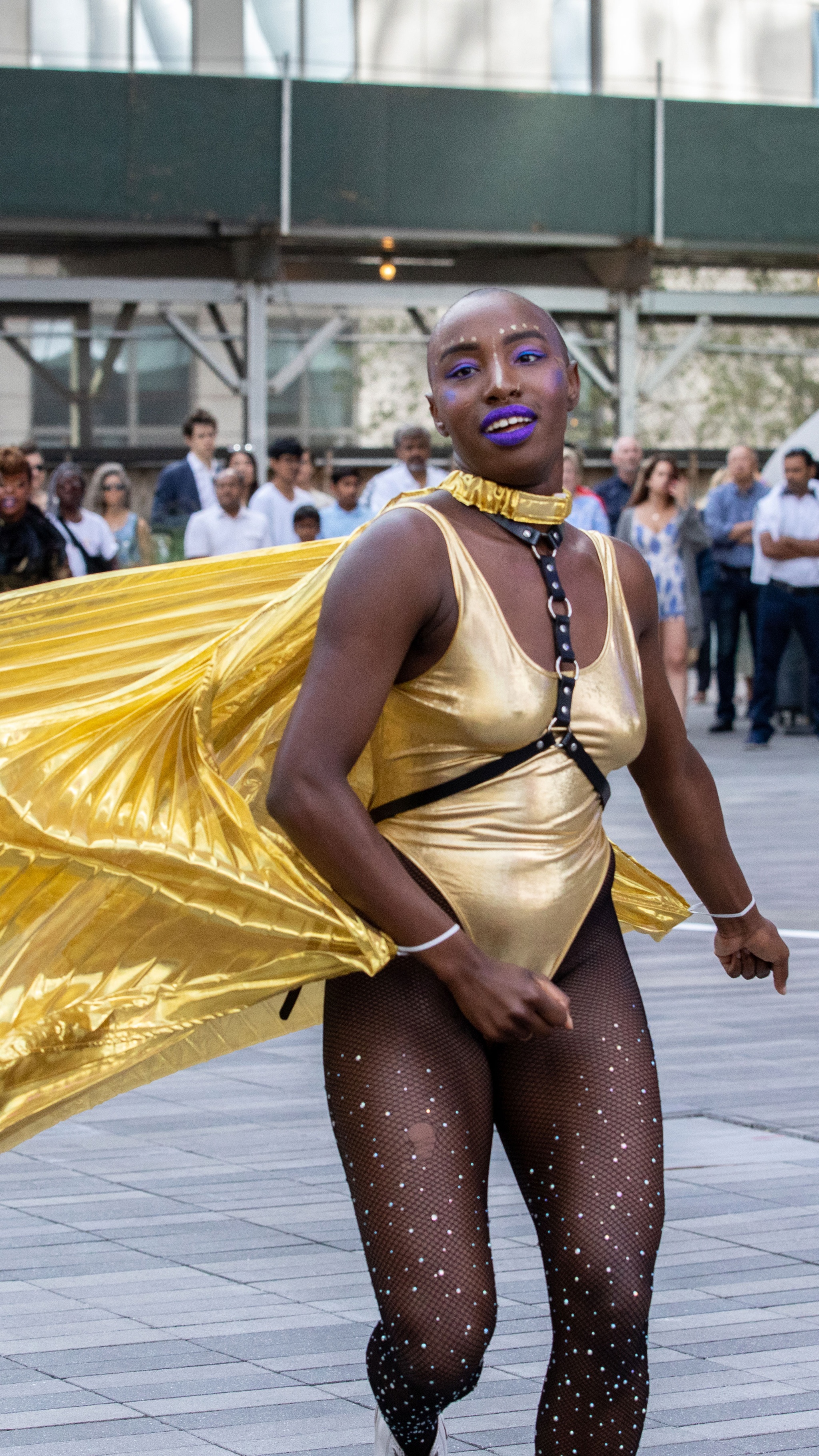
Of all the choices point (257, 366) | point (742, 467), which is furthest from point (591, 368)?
point (742, 467)

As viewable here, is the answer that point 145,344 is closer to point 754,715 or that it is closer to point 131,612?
point 754,715

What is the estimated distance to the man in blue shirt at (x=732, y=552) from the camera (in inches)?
632

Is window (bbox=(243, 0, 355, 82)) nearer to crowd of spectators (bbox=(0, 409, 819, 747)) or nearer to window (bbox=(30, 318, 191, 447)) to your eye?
window (bbox=(30, 318, 191, 447))

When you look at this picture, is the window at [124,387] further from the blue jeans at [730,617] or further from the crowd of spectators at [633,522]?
the blue jeans at [730,617]

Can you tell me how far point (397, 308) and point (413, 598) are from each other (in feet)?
70.6

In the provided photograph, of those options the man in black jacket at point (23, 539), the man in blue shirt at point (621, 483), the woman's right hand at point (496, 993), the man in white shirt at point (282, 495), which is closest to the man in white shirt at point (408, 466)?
the man in white shirt at point (282, 495)

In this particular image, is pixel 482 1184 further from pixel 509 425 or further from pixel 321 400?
pixel 321 400

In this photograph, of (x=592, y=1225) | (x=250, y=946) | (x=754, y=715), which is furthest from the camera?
(x=754, y=715)

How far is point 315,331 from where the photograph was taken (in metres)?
23.6

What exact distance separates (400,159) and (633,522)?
33.6ft

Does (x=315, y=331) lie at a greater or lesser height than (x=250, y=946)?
greater

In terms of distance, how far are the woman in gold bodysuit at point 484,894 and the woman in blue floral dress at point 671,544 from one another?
10.7 m

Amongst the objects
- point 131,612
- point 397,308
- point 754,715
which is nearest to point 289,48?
point 397,308

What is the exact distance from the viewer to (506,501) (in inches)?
111
